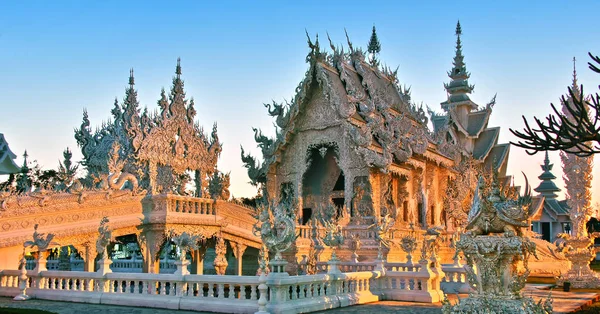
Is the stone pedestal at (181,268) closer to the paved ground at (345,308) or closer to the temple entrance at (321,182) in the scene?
the paved ground at (345,308)

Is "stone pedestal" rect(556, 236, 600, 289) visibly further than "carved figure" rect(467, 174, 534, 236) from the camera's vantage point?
Yes

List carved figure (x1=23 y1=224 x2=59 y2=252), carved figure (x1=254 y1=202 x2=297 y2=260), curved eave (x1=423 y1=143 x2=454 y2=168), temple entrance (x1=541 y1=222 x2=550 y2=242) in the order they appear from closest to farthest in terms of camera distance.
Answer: carved figure (x1=254 y1=202 x2=297 y2=260)
carved figure (x1=23 y1=224 x2=59 y2=252)
curved eave (x1=423 y1=143 x2=454 y2=168)
temple entrance (x1=541 y1=222 x2=550 y2=242)

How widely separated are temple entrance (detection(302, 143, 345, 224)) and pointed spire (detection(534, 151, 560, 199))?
27157 millimetres

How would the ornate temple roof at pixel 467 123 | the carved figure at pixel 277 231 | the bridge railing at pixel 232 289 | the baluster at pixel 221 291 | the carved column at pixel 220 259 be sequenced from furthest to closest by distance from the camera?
the ornate temple roof at pixel 467 123 < the carved column at pixel 220 259 < the baluster at pixel 221 291 < the carved figure at pixel 277 231 < the bridge railing at pixel 232 289

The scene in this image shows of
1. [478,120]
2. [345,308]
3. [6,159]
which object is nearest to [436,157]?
[478,120]

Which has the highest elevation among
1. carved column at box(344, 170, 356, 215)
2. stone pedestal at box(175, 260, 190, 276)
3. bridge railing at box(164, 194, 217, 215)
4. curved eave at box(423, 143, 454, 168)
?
curved eave at box(423, 143, 454, 168)

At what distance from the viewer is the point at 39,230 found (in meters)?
13.5

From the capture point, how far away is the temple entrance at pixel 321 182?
73.4ft

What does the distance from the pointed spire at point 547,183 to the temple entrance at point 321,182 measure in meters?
27.2

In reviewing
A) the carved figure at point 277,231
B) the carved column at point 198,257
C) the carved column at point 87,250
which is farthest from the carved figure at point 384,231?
the carved column at point 87,250

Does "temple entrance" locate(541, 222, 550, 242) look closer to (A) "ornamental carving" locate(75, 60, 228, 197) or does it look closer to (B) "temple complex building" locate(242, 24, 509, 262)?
(B) "temple complex building" locate(242, 24, 509, 262)

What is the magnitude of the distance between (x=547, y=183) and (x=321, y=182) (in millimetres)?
28608

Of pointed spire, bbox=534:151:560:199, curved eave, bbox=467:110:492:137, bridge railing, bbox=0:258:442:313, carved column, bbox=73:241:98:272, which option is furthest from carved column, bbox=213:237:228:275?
pointed spire, bbox=534:151:560:199

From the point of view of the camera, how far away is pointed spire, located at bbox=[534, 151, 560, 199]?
4531 centimetres
